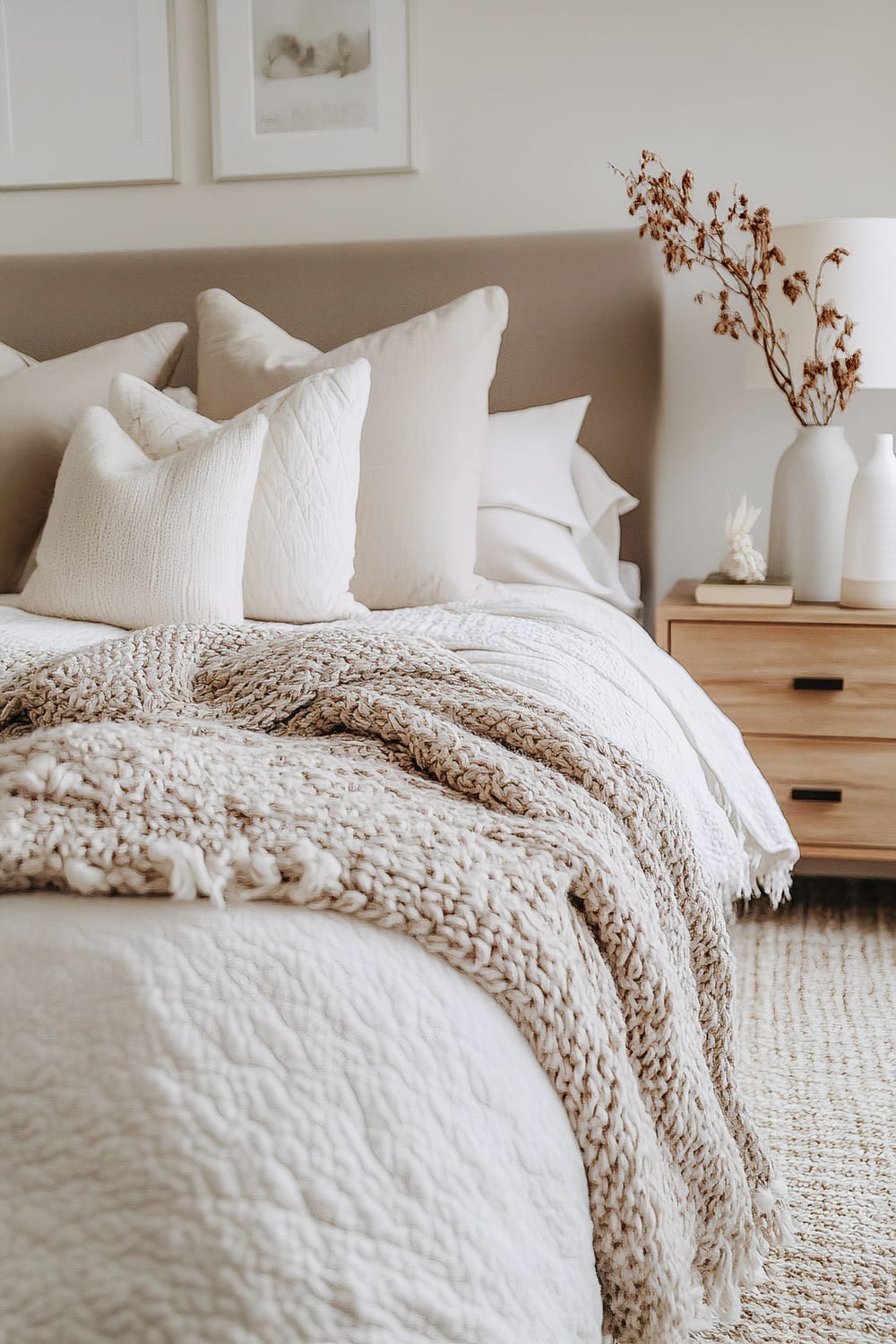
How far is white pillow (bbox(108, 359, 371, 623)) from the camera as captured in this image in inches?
69.9

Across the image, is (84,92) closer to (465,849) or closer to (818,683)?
(818,683)

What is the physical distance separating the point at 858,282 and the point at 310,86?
1336 mm

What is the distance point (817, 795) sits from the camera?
210 centimetres

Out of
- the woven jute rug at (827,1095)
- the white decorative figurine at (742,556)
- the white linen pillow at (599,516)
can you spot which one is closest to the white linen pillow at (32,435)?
the white linen pillow at (599,516)

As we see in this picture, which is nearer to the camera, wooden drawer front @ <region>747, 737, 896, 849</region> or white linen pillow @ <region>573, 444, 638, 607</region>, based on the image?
wooden drawer front @ <region>747, 737, 896, 849</region>

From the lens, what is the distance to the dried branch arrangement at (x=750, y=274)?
2.12 m

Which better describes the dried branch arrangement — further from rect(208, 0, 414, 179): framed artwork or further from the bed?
the bed

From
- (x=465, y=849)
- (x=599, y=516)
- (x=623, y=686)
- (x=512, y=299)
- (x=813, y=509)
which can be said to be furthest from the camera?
(x=512, y=299)

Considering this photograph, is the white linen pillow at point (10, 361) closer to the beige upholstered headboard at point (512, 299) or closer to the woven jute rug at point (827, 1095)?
the beige upholstered headboard at point (512, 299)

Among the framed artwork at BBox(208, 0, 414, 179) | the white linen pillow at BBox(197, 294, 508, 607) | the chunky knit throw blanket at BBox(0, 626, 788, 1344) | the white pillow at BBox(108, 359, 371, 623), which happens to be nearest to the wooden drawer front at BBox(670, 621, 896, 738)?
the white linen pillow at BBox(197, 294, 508, 607)

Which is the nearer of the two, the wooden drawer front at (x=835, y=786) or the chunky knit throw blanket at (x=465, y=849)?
the chunky knit throw blanket at (x=465, y=849)

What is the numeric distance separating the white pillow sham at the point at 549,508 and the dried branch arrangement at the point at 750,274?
365mm

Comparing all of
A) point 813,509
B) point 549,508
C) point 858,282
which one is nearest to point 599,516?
point 549,508

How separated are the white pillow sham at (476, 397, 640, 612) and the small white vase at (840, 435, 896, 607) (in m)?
0.43
